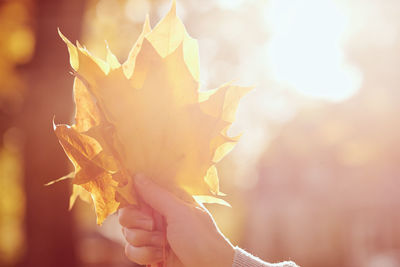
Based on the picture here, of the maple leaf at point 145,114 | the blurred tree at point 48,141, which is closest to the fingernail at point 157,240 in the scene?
the maple leaf at point 145,114

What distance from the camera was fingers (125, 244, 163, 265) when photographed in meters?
1.63

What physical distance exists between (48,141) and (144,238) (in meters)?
4.92

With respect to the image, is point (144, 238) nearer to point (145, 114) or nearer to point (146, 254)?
point (146, 254)

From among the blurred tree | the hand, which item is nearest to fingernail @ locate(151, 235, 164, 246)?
the hand

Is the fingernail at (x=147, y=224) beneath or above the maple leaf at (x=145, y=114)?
beneath

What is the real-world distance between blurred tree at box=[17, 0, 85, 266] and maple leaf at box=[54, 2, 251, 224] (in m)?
4.66

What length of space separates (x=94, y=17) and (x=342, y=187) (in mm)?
16792

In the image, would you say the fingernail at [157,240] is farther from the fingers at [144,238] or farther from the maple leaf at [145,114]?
the maple leaf at [145,114]

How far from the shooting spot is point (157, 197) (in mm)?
1570

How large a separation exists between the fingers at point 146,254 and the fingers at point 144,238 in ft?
0.05

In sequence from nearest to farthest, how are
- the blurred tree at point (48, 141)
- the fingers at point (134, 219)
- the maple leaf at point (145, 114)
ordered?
the maple leaf at point (145, 114)
the fingers at point (134, 219)
the blurred tree at point (48, 141)

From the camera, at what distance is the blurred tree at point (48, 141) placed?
241 inches

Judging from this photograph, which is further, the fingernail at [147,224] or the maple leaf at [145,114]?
the fingernail at [147,224]

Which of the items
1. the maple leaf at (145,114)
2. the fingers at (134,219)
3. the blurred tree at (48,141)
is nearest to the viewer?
the maple leaf at (145,114)
